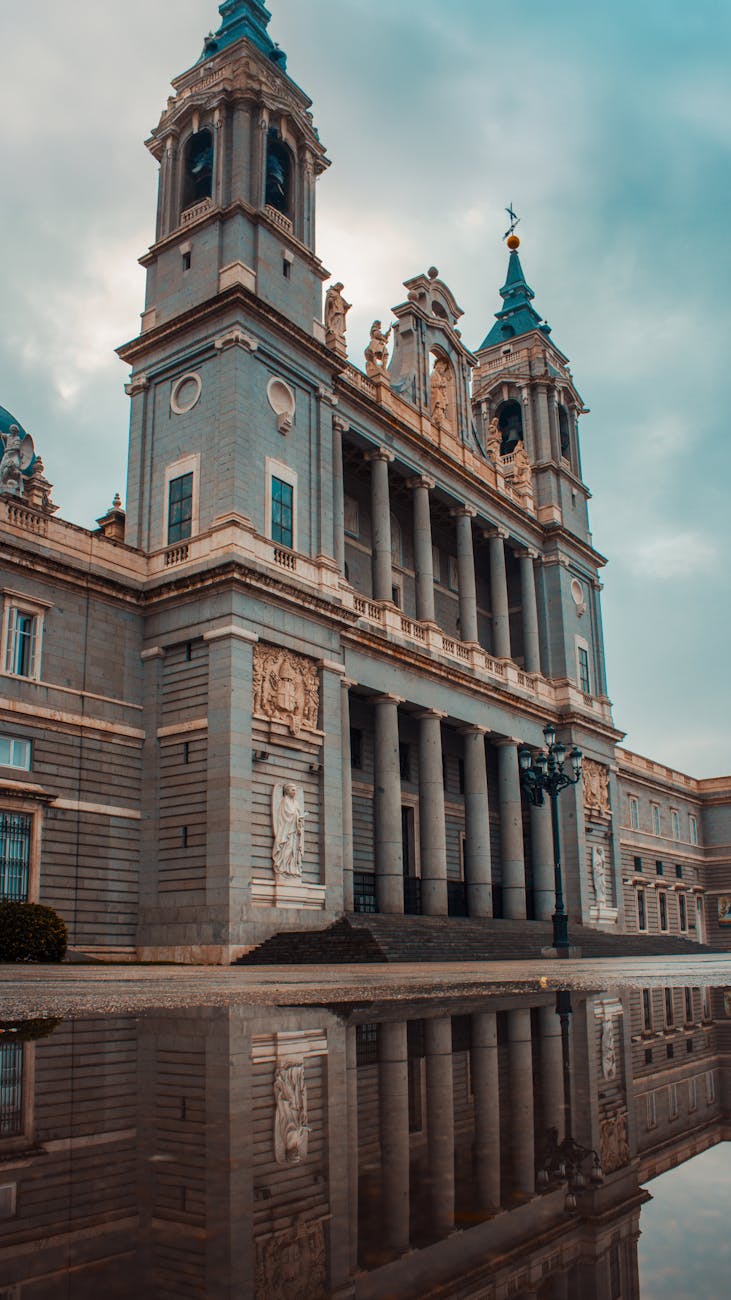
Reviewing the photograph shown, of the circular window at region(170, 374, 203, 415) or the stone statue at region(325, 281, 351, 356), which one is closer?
the circular window at region(170, 374, 203, 415)

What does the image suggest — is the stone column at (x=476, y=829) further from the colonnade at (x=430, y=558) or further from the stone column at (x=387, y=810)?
the stone column at (x=387, y=810)

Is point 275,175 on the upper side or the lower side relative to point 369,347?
upper

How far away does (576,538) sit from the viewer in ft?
166

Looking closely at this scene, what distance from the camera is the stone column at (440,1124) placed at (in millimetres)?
3507

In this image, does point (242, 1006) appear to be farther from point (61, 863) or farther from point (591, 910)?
point (591, 910)

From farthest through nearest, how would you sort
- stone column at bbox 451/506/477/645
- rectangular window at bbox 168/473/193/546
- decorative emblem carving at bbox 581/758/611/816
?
decorative emblem carving at bbox 581/758/611/816
stone column at bbox 451/506/477/645
rectangular window at bbox 168/473/193/546

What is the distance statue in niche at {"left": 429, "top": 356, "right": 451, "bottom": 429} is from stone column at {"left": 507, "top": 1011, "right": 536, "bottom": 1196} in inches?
1404

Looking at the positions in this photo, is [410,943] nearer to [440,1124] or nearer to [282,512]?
[282,512]

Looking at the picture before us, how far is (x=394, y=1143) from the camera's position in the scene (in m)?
4.51

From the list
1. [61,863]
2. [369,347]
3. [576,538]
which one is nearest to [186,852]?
[61,863]

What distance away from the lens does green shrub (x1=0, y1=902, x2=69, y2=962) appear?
69.9ft

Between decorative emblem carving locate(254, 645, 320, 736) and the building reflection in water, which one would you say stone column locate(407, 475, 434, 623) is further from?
the building reflection in water

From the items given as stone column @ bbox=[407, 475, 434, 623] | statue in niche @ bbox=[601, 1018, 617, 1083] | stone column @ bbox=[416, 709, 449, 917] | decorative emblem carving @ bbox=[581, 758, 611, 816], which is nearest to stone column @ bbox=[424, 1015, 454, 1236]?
statue in niche @ bbox=[601, 1018, 617, 1083]

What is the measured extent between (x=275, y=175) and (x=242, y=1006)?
31754 mm
